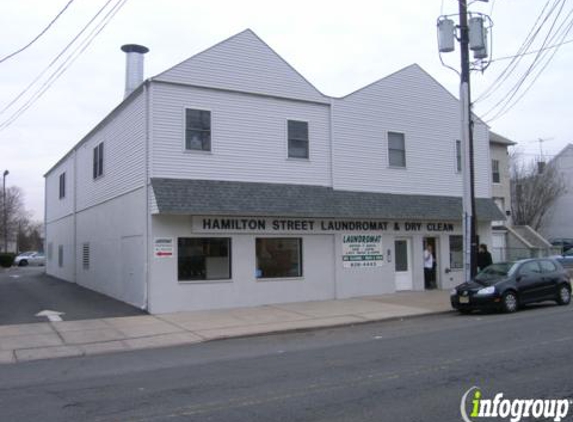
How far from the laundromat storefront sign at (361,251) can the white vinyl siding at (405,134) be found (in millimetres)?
1675

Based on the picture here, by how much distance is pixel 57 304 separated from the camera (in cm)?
1873

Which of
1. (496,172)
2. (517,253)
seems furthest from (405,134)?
(496,172)

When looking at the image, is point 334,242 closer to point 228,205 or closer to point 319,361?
point 228,205

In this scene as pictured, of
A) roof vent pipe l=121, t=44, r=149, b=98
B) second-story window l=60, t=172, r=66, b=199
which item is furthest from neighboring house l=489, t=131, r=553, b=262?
second-story window l=60, t=172, r=66, b=199

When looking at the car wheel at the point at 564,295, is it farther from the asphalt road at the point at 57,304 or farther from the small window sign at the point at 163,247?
the asphalt road at the point at 57,304

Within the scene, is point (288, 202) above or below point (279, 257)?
above

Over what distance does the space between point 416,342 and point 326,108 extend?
422 inches

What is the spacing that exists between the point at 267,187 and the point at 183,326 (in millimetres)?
5596

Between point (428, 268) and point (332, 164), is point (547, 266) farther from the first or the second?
point (332, 164)

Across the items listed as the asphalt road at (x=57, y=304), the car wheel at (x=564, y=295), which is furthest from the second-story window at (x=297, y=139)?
the car wheel at (x=564, y=295)

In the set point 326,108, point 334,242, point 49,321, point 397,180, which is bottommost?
point 49,321

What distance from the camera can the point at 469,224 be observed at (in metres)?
17.5

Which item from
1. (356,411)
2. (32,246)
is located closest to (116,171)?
(356,411)

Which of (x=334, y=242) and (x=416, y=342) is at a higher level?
(x=334, y=242)
